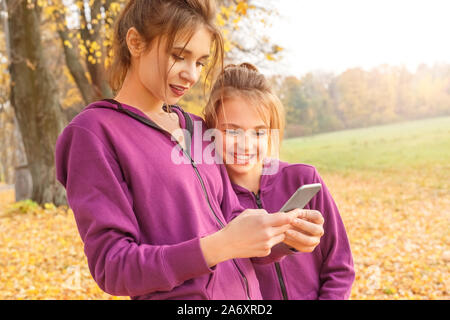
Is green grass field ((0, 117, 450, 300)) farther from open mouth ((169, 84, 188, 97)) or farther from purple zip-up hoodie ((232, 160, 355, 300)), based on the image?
open mouth ((169, 84, 188, 97))

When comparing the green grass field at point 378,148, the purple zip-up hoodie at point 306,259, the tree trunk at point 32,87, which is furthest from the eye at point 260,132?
the green grass field at point 378,148

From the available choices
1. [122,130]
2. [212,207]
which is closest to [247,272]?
[212,207]

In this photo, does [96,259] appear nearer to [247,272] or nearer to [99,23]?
[247,272]

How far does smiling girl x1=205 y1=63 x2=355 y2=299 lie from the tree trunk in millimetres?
8561

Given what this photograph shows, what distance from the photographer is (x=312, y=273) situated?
2.03m

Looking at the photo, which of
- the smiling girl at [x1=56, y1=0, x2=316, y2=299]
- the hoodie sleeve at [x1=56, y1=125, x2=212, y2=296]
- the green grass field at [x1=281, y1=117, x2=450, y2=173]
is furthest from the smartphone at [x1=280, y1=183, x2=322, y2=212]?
the green grass field at [x1=281, y1=117, x2=450, y2=173]

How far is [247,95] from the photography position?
2.00 metres

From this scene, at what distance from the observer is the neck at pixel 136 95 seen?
5.24ft

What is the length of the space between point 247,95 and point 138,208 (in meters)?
0.85

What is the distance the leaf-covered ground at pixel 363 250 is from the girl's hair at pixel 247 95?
4.20 meters

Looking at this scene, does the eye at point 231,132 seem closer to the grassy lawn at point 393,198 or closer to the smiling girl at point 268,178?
the smiling girl at point 268,178

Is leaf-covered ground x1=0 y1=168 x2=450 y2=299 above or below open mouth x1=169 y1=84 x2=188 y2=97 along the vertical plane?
below

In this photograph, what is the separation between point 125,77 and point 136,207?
548mm

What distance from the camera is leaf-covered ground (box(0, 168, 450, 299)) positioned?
574cm
